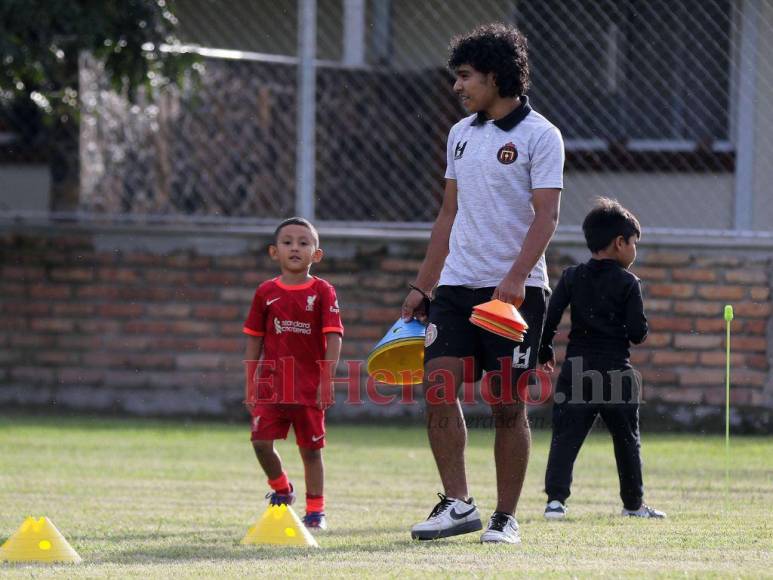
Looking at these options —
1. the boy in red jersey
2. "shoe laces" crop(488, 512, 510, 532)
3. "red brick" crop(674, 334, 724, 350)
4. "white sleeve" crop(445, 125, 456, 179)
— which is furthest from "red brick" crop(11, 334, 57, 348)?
"shoe laces" crop(488, 512, 510, 532)

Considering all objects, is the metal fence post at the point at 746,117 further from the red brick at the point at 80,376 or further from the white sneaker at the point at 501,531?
the white sneaker at the point at 501,531

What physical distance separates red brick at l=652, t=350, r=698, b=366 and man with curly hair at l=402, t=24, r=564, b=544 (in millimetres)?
5585

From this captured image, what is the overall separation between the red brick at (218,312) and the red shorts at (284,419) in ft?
16.4

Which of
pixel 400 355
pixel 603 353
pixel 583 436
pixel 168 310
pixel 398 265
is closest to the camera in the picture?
pixel 400 355

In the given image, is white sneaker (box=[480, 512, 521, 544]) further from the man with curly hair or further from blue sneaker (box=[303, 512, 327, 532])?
blue sneaker (box=[303, 512, 327, 532])

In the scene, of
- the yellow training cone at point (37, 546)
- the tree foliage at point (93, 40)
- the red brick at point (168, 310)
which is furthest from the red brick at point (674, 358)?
the yellow training cone at point (37, 546)

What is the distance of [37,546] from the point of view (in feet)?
15.4

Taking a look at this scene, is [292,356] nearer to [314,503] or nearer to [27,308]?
[314,503]

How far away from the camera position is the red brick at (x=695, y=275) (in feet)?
35.5

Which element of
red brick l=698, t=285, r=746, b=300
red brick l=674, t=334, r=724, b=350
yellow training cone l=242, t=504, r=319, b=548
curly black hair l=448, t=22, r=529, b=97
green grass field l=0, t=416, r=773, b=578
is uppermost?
curly black hair l=448, t=22, r=529, b=97

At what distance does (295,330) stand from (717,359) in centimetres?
532

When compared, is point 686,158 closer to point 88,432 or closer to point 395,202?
point 395,202

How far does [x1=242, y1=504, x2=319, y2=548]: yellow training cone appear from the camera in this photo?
202 inches

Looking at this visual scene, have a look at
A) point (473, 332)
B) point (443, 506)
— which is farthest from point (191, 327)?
point (443, 506)
